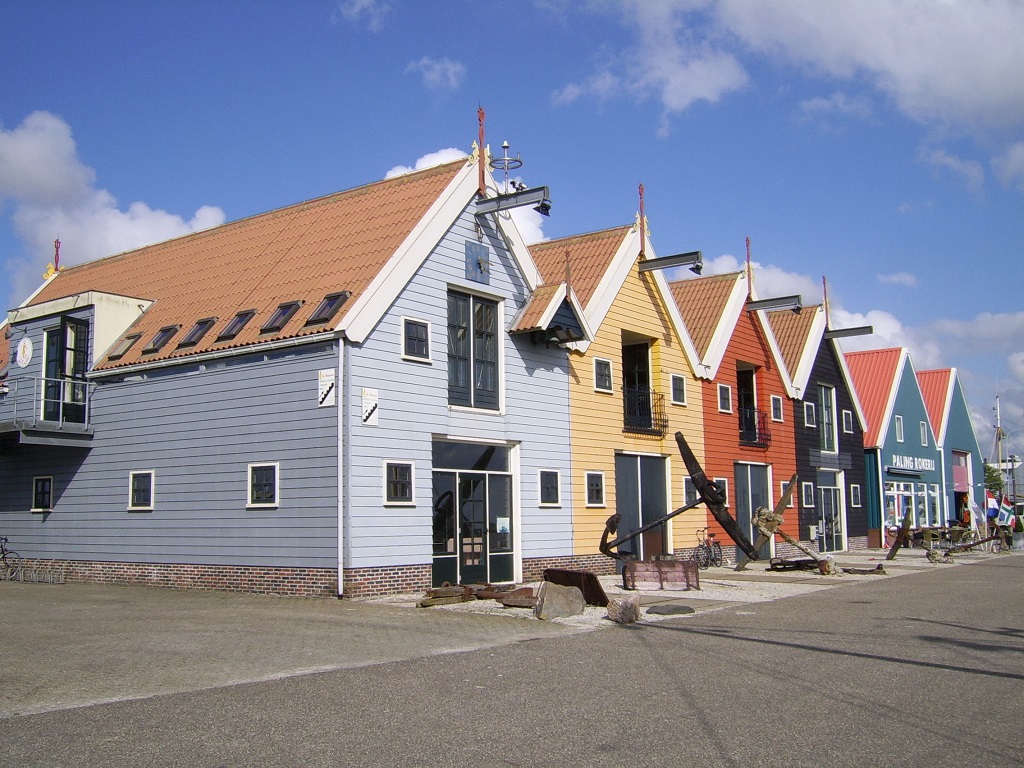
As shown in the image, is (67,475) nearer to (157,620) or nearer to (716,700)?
(157,620)

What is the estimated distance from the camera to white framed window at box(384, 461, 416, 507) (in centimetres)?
1838

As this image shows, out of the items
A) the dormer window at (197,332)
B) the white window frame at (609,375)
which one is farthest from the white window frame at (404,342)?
the white window frame at (609,375)

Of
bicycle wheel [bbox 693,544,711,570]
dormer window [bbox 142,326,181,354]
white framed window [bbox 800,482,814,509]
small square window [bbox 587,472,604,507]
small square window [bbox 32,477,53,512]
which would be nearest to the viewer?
dormer window [bbox 142,326,181,354]

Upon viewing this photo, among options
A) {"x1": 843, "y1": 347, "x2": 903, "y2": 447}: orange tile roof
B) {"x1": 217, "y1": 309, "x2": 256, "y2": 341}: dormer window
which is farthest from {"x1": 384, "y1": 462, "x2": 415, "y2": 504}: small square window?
{"x1": 843, "y1": 347, "x2": 903, "y2": 447}: orange tile roof

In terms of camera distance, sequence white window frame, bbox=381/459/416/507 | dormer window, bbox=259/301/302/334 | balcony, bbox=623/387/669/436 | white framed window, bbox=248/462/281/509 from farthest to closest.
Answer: balcony, bbox=623/387/669/436 → dormer window, bbox=259/301/302/334 → white framed window, bbox=248/462/281/509 → white window frame, bbox=381/459/416/507

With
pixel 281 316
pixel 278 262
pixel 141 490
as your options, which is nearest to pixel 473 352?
pixel 281 316

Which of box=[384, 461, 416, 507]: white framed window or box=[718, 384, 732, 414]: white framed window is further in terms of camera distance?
box=[718, 384, 732, 414]: white framed window

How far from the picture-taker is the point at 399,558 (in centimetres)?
1844

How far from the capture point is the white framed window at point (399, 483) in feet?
60.3

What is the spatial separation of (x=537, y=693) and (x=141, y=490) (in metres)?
13.8

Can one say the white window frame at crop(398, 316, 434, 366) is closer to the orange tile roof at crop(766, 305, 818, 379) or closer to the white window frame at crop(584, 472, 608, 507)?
the white window frame at crop(584, 472, 608, 507)

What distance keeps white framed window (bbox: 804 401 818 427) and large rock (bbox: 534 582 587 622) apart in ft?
72.4

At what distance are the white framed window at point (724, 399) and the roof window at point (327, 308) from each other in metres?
14.6

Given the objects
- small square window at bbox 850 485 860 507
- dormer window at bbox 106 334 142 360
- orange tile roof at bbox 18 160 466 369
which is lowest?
small square window at bbox 850 485 860 507
